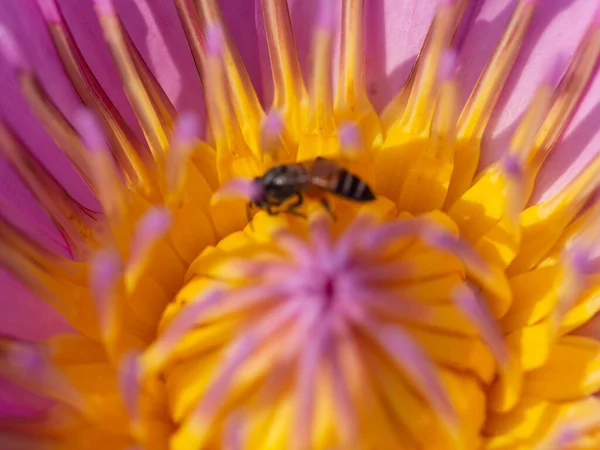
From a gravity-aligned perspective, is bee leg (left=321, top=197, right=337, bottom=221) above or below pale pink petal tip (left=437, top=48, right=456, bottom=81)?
below

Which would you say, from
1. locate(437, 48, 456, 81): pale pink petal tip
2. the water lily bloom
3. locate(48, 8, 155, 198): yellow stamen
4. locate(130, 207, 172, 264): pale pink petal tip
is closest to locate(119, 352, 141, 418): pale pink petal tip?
the water lily bloom

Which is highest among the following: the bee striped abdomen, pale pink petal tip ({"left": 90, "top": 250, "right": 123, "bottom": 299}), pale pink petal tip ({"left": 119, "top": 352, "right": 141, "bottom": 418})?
the bee striped abdomen

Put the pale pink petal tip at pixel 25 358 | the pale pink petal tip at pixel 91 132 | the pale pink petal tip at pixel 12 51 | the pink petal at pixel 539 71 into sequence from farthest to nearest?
the pink petal at pixel 539 71
the pale pink petal tip at pixel 12 51
the pale pink petal tip at pixel 91 132
the pale pink petal tip at pixel 25 358

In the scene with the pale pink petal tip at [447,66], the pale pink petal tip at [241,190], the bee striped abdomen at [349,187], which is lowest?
the bee striped abdomen at [349,187]

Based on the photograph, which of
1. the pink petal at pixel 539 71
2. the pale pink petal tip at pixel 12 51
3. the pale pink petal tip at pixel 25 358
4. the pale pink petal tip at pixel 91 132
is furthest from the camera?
the pink petal at pixel 539 71

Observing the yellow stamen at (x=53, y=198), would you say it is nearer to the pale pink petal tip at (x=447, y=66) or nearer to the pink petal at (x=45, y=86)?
the pink petal at (x=45, y=86)

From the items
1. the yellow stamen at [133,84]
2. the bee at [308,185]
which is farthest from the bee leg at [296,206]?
the yellow stamen at [133,84]

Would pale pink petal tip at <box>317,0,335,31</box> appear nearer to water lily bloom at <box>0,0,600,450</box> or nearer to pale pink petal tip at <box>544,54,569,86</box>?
water lily bloom at <box>0,0,600,450</box>

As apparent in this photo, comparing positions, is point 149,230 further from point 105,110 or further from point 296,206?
point 105,110
